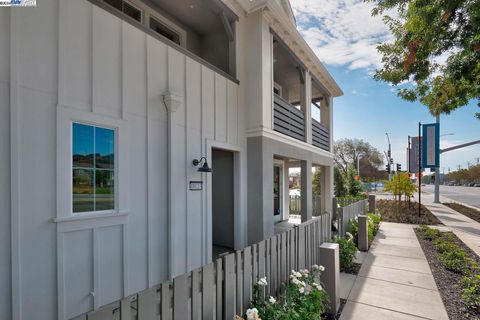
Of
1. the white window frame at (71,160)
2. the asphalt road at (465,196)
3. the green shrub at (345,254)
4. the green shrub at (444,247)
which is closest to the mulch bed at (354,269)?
the green shrub at (345,254)

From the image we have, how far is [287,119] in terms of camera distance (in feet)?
23.4

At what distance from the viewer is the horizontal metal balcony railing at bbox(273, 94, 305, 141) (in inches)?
259

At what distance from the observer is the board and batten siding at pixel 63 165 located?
249 cm

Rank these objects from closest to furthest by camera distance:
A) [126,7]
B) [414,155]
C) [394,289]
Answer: [394,289]
[126,7]
[414,155]

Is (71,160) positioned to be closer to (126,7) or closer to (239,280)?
(239,280)

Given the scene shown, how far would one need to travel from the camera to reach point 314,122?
927cm

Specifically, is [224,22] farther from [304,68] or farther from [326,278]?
[326,278]

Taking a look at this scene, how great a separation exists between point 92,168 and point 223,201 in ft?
12.9

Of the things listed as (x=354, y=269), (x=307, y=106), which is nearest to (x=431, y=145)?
(x=307, y=106)

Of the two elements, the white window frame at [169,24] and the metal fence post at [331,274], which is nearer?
the metal fence post at [331,274]

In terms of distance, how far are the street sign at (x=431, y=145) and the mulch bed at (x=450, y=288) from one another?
773 centimetres

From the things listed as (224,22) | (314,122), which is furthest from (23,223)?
(314,122)

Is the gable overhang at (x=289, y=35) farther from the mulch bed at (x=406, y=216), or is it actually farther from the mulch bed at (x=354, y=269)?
the mulch bed at (x=406, y=216)

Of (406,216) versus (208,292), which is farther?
(406,216)
